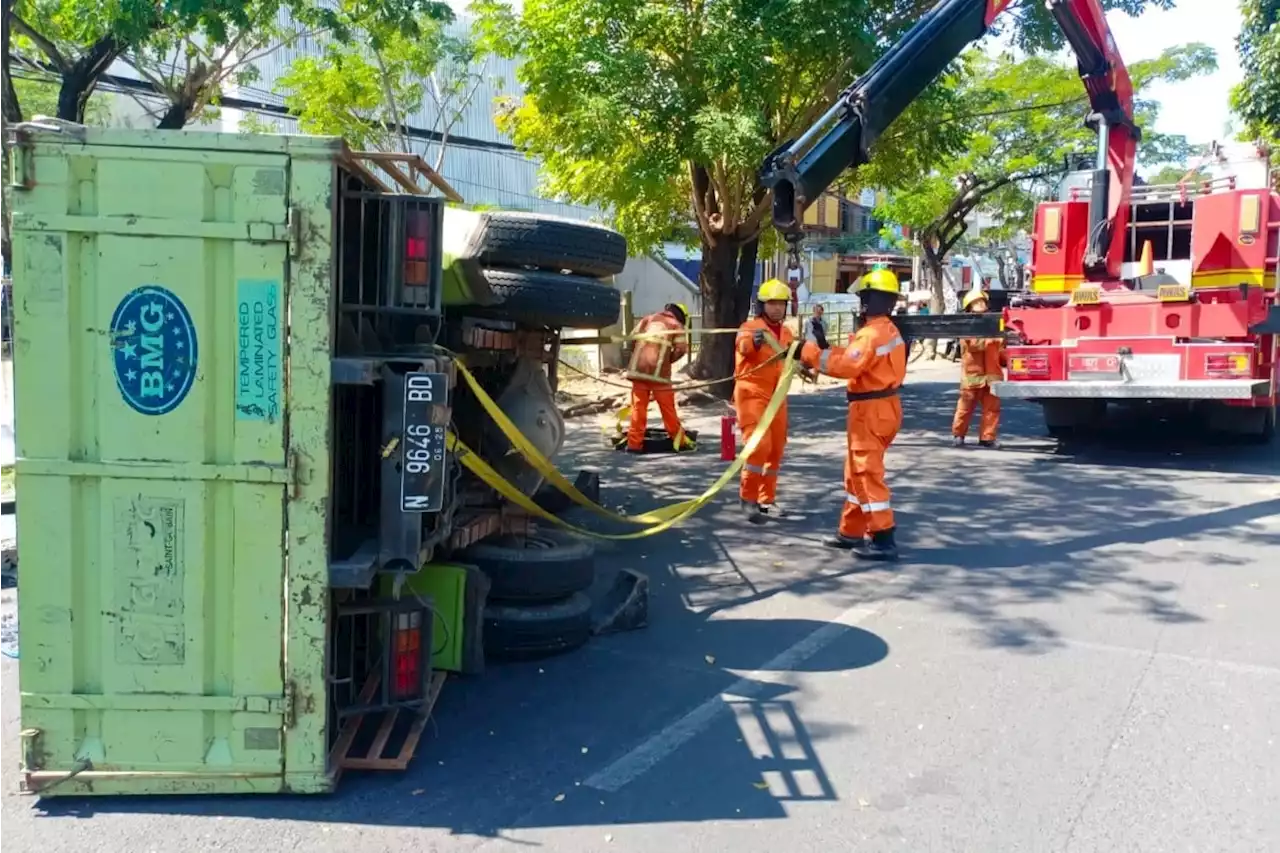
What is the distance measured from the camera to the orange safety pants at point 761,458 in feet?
25.9

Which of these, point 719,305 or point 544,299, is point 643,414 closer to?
point 719,305

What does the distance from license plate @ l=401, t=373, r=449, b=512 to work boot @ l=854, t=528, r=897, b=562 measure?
3.80m

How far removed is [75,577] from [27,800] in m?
0.77

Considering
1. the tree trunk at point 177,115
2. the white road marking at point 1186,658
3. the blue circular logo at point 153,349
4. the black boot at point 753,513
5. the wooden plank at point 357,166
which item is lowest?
the white road marking at point 1186,658

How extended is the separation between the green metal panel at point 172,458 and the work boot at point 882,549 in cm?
412

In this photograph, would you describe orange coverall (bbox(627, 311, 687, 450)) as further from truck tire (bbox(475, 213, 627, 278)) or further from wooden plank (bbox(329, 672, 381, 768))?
wooden plank (bbox(329, 672, 381, 768))

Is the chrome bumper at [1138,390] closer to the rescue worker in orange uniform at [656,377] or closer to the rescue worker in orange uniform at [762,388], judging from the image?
the rescue worker in orange uniform at [656,377]

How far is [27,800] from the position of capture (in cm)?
359

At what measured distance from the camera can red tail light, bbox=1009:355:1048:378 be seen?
10.9 meters

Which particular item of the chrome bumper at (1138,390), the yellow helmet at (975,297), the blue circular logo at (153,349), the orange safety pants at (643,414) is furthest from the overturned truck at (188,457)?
the yellow helmet at (975,297)

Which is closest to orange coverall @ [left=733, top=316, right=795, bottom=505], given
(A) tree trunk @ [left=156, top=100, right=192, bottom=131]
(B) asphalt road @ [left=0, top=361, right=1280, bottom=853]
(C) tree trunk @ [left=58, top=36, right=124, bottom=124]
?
(B) asphalt road @ [left=0, top=361, right=1280, bottom=853]

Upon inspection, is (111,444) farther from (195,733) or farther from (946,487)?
(946,487)

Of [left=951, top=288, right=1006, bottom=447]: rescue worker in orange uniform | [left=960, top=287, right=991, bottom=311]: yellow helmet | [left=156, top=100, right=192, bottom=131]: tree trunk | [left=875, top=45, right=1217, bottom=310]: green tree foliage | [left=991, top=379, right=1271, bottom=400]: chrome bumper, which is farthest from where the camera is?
[left=875, top=45, right=1217, bottom=310]: green tree foliage

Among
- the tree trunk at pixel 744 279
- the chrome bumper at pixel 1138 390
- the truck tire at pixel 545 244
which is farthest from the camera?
the tree trunk at pixel 744 279
